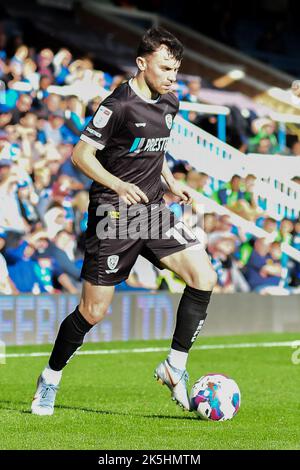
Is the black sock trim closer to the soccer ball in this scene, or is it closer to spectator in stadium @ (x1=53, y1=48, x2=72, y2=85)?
the soccer ball

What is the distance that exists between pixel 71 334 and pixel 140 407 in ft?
3.17

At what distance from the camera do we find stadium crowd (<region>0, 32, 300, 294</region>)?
496 inches

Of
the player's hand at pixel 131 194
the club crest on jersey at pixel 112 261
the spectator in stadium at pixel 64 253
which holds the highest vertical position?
the player's hand at pixel 131 194

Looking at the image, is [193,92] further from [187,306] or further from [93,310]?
[93,310]

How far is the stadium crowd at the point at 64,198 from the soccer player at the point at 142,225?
553cm

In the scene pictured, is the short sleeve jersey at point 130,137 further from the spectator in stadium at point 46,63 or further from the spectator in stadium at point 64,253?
the spectator in stadium at point 46,63

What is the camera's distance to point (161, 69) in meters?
6.68

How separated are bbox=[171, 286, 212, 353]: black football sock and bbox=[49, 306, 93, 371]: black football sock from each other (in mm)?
585

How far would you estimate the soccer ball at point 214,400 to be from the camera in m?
6.58

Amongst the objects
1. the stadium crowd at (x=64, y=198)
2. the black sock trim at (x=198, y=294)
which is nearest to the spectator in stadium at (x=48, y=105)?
the stadium crowd at (x=64, y=198)

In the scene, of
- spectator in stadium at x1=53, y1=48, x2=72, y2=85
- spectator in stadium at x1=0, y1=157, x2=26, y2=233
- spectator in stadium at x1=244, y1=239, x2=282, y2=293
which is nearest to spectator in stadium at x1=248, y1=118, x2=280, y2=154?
spectator in stadium at x1=244, y1=239, x2=282, y2=293

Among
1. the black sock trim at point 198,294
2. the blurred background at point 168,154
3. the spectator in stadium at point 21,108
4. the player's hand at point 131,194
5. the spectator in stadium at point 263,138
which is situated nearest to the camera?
the player's hand at point 131,194
